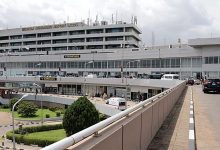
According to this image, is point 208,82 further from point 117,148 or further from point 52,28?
point 52,28

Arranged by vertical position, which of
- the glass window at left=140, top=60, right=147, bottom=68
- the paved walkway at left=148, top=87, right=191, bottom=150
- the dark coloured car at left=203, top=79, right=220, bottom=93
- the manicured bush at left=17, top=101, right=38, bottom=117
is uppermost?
the glass window at left=140, top=60, right=147, bottom=68

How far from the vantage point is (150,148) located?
9.47 meters

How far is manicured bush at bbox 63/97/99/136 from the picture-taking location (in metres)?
43.4

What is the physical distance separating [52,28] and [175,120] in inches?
5328

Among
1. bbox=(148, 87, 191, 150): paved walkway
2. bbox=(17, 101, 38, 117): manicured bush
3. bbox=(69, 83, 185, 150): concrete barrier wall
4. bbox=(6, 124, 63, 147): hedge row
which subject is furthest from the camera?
bbox=(17, 101, 38, 117): manicured bush

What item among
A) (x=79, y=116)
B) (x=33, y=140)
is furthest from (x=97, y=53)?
(x=79, y=116)

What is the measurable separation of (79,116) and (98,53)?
73.3 meters

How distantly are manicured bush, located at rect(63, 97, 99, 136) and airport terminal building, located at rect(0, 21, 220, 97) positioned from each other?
132 ft

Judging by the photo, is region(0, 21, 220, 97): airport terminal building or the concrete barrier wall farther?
region(0, 21, 220, 97): airport terminal building

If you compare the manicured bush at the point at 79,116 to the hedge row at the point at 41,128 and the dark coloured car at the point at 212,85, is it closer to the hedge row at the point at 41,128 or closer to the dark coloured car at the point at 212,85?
the dark coloured car at the point at 212,85

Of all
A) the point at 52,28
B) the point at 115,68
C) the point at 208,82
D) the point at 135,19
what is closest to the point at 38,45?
the point at 52,28

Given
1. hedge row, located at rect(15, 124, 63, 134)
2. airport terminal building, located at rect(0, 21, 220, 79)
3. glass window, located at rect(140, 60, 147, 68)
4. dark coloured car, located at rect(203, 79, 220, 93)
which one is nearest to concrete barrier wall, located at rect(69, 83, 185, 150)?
dark coloured car, located at rect(203, 79, 220, 93)

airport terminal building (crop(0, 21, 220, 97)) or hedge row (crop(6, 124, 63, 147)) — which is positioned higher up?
airport terminal building (crop(0, 21, 220, 97))

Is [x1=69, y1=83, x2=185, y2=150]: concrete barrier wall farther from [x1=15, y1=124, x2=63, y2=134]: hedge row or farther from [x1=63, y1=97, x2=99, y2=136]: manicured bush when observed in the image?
[x1=15, y1=124, x2=63, y2=134]: hedge row
